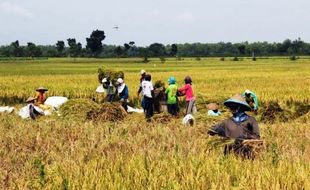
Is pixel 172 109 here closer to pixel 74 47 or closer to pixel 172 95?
pixel 172 95

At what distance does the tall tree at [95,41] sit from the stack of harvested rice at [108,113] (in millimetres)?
116108

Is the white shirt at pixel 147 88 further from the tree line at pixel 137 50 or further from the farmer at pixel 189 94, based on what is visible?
the tree line at pixel 137 50

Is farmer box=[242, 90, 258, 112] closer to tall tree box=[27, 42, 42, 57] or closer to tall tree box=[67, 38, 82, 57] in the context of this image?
tall tree box=[27, 42, 42, 57]

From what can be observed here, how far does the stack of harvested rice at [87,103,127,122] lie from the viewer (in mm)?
13289

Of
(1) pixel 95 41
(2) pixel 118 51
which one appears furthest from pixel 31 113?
(1) pixel 95 41

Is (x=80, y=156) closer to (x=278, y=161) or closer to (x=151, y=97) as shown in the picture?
(x=278, y=161)

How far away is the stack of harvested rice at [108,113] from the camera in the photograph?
1329 centimetres

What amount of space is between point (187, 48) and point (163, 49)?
24.4 metres

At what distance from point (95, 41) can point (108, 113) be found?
118m

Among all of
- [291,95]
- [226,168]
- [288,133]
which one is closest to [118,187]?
[226,168]

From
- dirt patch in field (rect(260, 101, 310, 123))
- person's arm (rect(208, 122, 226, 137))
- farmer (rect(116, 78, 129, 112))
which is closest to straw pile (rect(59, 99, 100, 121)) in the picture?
farmer (rect(116, 78, 129, 112))

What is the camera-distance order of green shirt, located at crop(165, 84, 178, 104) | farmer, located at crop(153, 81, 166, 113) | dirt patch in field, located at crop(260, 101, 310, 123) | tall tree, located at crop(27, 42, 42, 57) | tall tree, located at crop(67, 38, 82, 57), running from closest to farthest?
dirt patch in field, located at crop(260, 101, 310, 123), green shirt, located at crop(165, 84, 178, 104), farmer, located at crop(153, 81, 166, 113), tall tree, located at crop(27, 42, 42, 57), tall tree, located at crop(67, 38, 82, 57)

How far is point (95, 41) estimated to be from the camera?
12988 cm

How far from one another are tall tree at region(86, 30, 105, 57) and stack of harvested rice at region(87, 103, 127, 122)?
11611 centimetres
